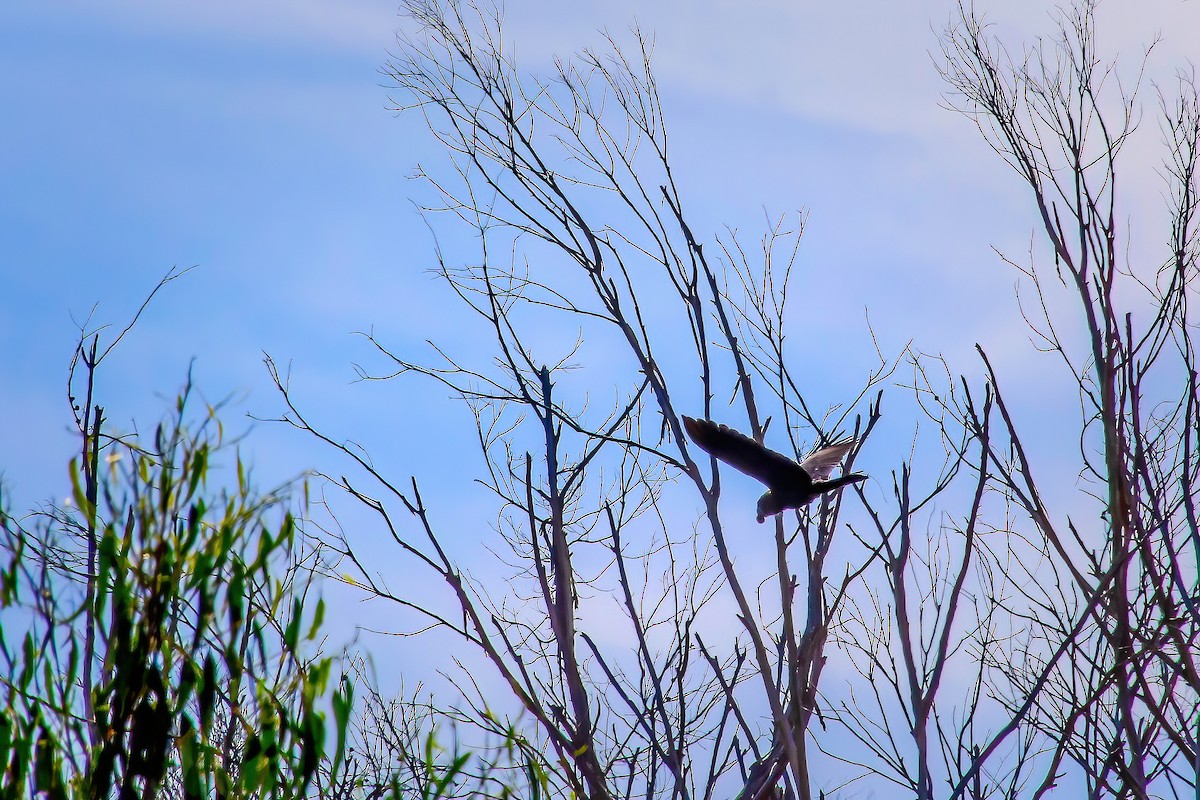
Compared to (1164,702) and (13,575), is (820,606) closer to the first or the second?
(1164,702)

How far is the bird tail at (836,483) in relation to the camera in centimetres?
326

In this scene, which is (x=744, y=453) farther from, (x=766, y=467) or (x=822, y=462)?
(x=822, y=462)

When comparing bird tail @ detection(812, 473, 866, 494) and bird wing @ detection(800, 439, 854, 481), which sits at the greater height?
bird wing @ detection(800, 439, 854, 481)

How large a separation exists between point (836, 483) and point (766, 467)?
256 mm

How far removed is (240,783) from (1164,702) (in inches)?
103

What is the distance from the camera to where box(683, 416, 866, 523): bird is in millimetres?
3330

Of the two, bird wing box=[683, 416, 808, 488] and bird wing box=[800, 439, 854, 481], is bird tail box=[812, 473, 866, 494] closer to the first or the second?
bird wing box=[683, 416, 808, 488]

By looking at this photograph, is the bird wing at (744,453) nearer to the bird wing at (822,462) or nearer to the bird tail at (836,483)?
the bird tail at (836,483)

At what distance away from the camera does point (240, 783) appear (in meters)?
1.93

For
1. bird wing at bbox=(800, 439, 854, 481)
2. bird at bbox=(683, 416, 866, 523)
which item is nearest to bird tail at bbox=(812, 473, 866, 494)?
bird at bbox=(683, 416, 866, 523)

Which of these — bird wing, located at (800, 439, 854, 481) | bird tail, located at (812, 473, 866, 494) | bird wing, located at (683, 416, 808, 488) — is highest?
bird wing, located at (800, 439, 854, 481)

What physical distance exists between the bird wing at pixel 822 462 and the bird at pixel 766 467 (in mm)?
183

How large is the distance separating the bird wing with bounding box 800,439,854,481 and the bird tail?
30cm

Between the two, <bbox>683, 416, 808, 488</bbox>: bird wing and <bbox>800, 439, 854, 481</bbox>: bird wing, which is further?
<bbox>800, 439, 854, 481</bbox>: bird wing
